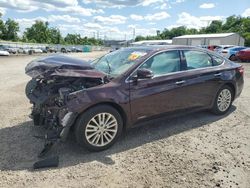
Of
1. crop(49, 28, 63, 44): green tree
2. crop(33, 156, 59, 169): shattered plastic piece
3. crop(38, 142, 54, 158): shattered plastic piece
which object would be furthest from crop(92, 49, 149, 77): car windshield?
crop(49, 28, 63, 44): green tree

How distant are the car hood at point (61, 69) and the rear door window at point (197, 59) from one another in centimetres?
188

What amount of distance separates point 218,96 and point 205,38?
59.1m

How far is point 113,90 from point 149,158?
3.80 ft

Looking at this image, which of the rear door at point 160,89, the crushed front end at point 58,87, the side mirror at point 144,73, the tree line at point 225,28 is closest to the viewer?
the crushed front end at point 58,87

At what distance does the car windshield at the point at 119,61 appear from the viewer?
191 inches

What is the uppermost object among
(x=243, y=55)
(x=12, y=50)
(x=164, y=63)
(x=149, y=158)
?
(x=164, y=63)

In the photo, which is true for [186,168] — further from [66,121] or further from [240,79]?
[240,79]

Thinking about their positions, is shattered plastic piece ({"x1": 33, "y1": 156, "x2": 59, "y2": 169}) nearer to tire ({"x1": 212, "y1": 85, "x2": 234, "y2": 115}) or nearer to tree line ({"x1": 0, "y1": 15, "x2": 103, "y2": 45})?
tire ({"x1": 212, "y1": 85, "x2": 234, "y2": 115})

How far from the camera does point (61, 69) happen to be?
4.28 metres

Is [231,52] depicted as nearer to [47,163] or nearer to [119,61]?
[119,61]

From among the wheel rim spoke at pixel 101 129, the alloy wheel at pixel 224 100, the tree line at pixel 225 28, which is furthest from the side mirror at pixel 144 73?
the tree line at pixel 225 28

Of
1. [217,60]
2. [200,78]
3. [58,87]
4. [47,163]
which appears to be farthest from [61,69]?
[217,60]

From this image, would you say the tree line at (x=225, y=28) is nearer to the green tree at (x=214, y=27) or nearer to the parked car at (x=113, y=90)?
the green tree at (x=214, y=27)

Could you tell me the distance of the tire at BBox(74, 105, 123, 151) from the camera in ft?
13.7
